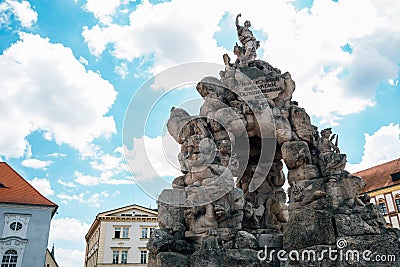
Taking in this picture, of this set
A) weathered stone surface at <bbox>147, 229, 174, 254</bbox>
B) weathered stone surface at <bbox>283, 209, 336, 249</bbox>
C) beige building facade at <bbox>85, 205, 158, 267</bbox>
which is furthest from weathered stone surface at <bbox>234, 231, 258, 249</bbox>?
beige building facade at <bbox>85, 205, 158, 267</bbox>

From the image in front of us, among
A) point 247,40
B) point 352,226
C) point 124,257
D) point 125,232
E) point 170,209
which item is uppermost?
point 247,40

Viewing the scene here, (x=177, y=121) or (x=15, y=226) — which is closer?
(x=177, y=121)

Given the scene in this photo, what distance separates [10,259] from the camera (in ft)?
91.6

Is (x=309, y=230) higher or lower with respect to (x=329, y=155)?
lower

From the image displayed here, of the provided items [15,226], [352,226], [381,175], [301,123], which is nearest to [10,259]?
[15,226]


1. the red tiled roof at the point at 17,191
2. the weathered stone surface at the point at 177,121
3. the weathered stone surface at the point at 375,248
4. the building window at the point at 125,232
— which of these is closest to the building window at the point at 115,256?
the building window at the point at 125,232

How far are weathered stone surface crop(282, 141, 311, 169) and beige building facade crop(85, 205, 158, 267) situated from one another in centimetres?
3643

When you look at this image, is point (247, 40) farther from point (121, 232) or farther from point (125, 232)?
point (121, 232)

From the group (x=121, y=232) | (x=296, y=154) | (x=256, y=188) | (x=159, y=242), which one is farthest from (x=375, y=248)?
(x=121, y=232)

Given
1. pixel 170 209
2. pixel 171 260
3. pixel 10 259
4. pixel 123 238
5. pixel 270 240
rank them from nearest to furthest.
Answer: pixel 171 260, pixel 270 240, pixel 170 209, pixel 10 259, pixel 123 238

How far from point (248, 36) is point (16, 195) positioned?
85.8ft

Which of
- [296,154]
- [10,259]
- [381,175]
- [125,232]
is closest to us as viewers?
[296,154]

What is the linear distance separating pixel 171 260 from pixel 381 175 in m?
34.9

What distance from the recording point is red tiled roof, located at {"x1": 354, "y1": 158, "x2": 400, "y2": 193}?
3497 centimetres
